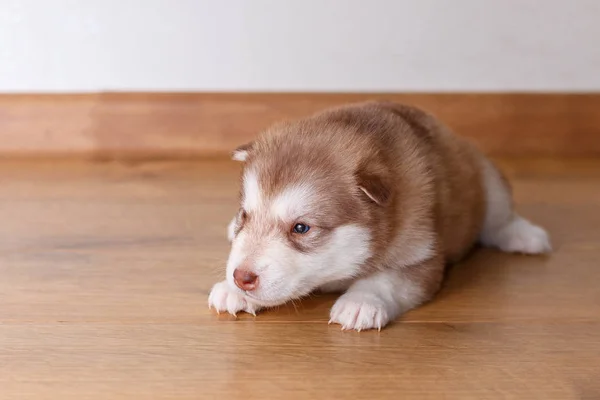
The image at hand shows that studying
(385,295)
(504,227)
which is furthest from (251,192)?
(504,227)

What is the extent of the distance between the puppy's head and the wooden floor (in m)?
0.11

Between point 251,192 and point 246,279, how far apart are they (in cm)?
19

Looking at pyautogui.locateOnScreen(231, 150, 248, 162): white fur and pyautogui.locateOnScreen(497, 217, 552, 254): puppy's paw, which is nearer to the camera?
pyautogui.locateOnScreen(231, 150, 248, 162): white fur

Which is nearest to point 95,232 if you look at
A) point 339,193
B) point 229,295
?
point 229,295

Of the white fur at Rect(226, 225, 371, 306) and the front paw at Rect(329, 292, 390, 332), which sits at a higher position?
the white fur at Rect(226, 225, 371, 306)

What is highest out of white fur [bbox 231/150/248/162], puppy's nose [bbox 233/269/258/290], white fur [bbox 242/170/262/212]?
white fur [bbox 231/150/248/162]

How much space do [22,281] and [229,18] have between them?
4.22 feet

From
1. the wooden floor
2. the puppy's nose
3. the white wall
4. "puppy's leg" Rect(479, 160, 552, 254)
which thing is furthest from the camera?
the white wall

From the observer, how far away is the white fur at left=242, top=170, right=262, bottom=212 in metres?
1.62

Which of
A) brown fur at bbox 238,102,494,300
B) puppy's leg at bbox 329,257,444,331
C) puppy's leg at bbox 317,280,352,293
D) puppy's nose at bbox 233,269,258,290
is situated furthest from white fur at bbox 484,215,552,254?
puppy's nose at bbox 233,269,258,290

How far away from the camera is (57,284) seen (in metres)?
1.84

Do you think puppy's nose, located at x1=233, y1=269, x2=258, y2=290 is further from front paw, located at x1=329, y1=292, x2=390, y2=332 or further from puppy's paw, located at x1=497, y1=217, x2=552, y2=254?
puppy's paw, located at x1=497, y1=217, x2=552, y2=254

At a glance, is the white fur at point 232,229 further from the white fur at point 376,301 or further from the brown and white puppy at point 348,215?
the white fur at point 376,301

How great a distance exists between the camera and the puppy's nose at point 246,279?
1527mm
